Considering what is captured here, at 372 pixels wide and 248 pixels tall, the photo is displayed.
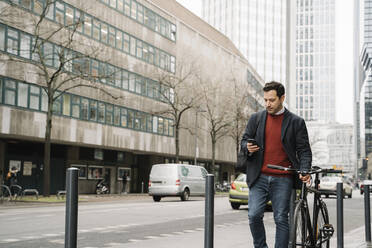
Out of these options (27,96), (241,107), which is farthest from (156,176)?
(241,107)

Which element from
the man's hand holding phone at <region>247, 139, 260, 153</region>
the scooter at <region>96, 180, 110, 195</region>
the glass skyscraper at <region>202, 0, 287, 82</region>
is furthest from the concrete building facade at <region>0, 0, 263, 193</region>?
the glass skyscraper at <region>202, 0, 287, 82</region>

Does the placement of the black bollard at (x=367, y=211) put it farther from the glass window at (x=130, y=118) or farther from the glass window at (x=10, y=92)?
the glass window at (x=130, y=118)

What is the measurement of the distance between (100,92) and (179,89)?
11254mm

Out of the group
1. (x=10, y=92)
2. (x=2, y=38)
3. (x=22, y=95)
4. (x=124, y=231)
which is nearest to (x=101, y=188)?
(x=22, y=95)

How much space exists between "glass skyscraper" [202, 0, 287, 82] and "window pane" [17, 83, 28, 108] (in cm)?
11361

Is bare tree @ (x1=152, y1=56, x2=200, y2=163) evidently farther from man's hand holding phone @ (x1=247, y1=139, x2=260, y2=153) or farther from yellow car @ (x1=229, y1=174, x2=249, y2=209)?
man's hand holding phone @ (x1=247, y1=139, x2=260, y2=153)

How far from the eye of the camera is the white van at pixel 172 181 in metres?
26.6

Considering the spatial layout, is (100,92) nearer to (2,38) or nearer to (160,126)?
(2,38)

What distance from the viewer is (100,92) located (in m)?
36.7

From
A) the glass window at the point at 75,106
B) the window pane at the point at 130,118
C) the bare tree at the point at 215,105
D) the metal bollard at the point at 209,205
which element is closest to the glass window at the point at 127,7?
the window pane at the point at 130,118

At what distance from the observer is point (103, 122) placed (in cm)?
3703

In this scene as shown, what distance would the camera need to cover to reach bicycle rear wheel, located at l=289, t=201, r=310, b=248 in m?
5.30

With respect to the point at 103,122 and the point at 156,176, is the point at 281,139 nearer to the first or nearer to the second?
the point at 156,176

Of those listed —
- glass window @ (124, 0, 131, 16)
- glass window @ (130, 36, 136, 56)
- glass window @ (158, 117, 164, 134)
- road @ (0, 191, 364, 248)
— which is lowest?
road @ (0, 191, 364, 248)
